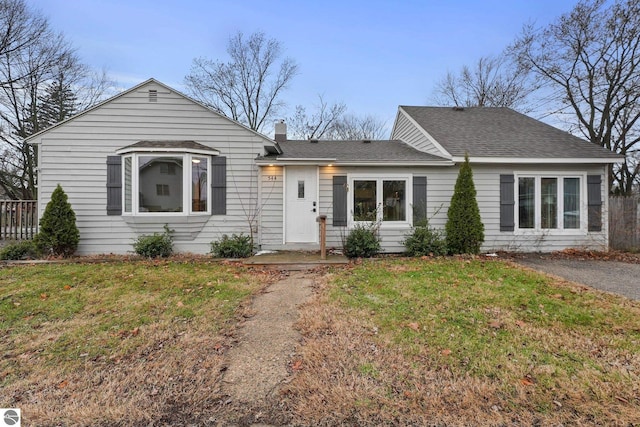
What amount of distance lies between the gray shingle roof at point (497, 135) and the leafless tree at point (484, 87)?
739 cm

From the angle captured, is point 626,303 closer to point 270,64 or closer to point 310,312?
point 310,312

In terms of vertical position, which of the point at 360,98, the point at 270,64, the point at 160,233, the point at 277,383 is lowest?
the point at 277,383

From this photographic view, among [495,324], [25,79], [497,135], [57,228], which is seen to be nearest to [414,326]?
[495,324]

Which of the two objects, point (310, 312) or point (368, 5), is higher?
point (368, 5)

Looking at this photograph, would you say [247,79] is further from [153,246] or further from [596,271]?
[596,271]

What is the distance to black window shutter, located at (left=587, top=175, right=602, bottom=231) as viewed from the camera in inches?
312

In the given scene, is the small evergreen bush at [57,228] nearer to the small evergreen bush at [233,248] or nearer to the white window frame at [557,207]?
the small evergreen bush at [233,248]

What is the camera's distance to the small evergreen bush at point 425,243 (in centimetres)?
736

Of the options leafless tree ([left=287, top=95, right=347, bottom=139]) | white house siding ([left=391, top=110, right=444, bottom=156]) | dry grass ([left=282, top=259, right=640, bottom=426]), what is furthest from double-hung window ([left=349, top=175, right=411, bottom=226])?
leafless tree ([left=287, top=95, right=347, bottom=139])

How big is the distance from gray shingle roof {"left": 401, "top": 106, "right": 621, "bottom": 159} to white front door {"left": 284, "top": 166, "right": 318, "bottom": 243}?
3.84 m

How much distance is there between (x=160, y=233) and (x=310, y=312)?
5.36 m

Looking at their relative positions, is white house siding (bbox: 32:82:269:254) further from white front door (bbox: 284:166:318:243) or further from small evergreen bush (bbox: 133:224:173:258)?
white front door (bbox: 284:166:318:243)

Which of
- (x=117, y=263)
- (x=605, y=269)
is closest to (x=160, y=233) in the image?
(x=117, y=263)

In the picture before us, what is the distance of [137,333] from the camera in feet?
10.4
